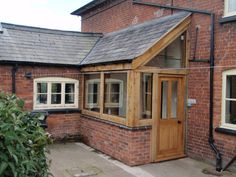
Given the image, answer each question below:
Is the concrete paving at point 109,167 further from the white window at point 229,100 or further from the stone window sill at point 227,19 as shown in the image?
the stone window sill at point 227,19

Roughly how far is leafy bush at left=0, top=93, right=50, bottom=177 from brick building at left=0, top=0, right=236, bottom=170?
4.18 meters

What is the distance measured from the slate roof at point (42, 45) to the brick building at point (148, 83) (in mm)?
40

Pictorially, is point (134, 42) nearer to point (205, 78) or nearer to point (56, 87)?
point (205, 78)

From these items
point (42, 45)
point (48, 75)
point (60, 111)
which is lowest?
point (60, 111)

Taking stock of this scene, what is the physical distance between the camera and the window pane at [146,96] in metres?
7.60

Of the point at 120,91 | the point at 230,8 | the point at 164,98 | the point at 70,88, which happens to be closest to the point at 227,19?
the point at 230,8

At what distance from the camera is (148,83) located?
767 centimetres

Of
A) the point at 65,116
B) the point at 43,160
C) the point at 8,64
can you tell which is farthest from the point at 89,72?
the point at 43,160

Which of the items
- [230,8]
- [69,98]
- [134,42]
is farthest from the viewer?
[69,98]

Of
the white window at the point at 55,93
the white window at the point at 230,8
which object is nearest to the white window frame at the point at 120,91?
the white window at the point at 55,93

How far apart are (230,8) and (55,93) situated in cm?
640

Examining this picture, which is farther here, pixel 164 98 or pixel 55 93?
pixel 55 93

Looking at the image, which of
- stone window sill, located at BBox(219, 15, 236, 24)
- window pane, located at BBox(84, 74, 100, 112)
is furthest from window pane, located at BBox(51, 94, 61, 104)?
stone window sill, located at BBox(219, 15, 236, 24)

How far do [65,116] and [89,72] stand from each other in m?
1.88
